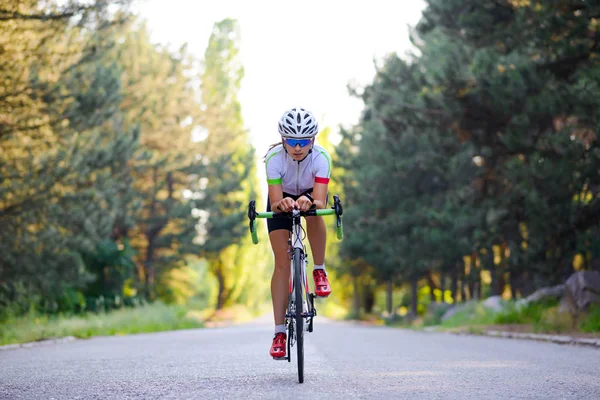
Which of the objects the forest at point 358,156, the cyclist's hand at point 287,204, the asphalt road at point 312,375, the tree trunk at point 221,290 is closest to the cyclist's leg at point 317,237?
the cyclist's hand at point 287,204

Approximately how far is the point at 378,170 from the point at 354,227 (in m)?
6.28

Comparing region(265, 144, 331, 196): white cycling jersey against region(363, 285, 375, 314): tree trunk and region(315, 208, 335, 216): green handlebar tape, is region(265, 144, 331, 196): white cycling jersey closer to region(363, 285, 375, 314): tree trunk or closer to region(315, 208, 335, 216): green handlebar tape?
region(315, 208, 335, 216): green handlebar tape

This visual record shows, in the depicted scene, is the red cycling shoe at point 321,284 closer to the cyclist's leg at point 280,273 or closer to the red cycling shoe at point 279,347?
the cyclist's leg at point 280,273

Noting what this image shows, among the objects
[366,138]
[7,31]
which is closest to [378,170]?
[366,138]

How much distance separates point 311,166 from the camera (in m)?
8.22

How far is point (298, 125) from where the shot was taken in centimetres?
786

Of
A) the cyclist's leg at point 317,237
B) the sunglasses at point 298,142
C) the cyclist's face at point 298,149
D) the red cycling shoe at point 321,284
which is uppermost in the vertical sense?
the sunglasses at point 298,142

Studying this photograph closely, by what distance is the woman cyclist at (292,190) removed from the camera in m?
7.88

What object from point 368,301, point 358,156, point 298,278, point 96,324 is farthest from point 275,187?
point 368,301

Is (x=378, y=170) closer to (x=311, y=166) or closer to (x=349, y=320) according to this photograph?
(x=349, y=320)

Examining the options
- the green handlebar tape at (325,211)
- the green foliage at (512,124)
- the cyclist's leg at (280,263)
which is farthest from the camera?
the green foliage at (512,124)

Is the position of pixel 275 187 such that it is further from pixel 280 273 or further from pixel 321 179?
pixel 280 273

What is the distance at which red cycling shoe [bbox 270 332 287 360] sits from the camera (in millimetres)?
8109

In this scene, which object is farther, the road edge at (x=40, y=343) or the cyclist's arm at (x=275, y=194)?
the road edge at (x=40, y=343)
